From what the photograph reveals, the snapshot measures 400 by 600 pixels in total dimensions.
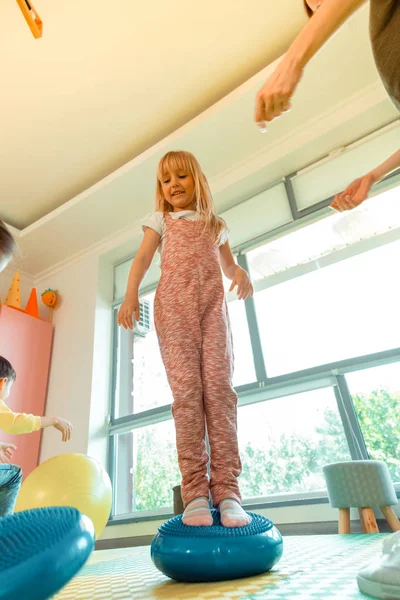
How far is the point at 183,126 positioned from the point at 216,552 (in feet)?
7.55

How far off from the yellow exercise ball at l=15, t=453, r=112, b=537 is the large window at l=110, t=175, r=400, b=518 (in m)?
0.91

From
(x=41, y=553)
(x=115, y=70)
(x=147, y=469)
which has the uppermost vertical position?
(x=115, y=70)

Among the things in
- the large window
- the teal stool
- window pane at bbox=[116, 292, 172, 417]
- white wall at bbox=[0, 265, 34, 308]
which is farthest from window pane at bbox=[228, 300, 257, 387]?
white wall at bbox=[0, 265, 34, 308]

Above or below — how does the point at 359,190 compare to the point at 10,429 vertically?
above

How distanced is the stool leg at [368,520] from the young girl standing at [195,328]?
31.5 inches

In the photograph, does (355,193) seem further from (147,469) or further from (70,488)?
(147,469)

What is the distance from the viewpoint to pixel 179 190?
1.25 m

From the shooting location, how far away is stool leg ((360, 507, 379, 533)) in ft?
4.45

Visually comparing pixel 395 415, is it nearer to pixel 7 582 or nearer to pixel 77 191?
pixel 7 582

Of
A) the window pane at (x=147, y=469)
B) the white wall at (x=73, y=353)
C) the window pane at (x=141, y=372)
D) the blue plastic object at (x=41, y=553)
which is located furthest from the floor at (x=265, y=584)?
the white wall at (x=73, y=353)

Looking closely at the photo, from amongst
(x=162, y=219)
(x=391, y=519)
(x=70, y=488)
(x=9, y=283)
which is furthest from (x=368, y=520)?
(x=9, y=283)

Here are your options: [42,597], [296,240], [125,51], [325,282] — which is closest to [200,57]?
[125,51]

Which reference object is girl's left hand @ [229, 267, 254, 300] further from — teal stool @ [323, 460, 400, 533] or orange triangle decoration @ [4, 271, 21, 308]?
orange triangle decoration @ [4, 271, 21, 308]

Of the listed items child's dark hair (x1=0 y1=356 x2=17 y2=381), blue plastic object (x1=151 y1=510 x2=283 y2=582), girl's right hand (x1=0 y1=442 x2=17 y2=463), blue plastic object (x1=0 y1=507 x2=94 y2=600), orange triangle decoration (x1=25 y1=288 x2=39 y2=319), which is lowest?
blue plastic object (x1=151 y1=510 x2=283 y2=582)
